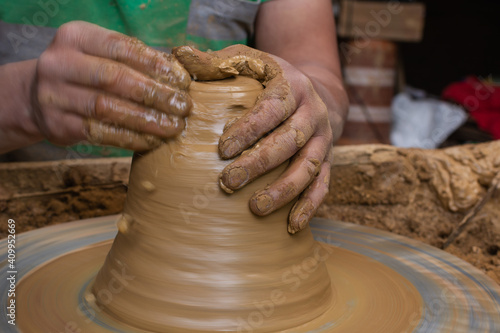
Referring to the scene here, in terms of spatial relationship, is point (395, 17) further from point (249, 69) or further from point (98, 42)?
point (98, 42)

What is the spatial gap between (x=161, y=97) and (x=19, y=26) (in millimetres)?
1060

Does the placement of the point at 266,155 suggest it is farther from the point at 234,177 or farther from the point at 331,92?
the point at 331,92

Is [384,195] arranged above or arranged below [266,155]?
below

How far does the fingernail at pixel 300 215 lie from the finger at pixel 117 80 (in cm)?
36

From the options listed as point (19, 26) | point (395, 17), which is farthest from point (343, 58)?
point (19, 26)

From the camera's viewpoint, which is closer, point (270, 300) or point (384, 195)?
point (270, 300)

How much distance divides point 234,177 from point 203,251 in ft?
0.56

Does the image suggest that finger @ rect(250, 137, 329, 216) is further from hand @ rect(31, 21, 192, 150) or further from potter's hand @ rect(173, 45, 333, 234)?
hand @ rect(31, 21, 192, 150)

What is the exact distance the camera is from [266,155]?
3.53 ft

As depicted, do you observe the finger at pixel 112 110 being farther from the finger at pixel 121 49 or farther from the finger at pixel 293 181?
the finger at pixel 293 181

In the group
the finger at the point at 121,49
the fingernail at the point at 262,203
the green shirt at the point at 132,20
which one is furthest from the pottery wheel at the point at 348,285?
the green shirt at the point at 132,20

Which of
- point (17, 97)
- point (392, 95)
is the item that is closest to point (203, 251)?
point (17, 97)

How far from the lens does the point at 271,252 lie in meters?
1.12

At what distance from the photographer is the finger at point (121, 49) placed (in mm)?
1028
